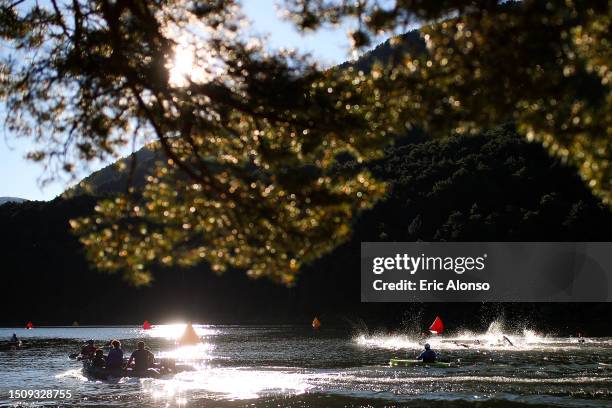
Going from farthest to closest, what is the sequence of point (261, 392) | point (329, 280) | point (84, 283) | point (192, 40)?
point (84, 283) → point (329, 280) → point (261, 392) → point (192, 40)

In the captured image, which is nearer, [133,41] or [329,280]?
[133,41]

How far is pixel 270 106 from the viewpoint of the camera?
1176 cm

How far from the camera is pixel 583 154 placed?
10977 millimetres

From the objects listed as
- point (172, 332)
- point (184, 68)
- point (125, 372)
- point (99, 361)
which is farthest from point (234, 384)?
point (172, 332)

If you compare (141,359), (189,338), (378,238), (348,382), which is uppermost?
(378,238)

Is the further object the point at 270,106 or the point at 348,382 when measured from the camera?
the point at 348,382

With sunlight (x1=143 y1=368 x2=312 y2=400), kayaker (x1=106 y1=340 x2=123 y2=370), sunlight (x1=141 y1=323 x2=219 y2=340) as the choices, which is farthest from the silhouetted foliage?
sunlight (x1=143 y1=368 x2=312 y2=400)

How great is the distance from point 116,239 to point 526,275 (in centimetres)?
10413

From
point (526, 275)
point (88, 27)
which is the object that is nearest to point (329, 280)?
point (526, 275)

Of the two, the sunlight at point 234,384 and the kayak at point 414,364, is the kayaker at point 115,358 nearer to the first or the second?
the sunlight at point 234,384

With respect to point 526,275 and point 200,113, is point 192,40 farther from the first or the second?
point 526,275

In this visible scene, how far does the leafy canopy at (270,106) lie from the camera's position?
33.4ft

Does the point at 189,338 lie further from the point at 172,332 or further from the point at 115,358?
the point at 172,332

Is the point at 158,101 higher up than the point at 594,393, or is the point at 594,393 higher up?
the point at 158,101
